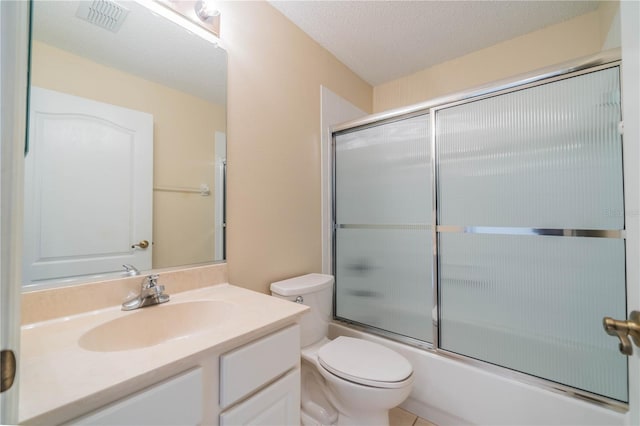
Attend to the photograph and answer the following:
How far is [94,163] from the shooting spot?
0.90 metres

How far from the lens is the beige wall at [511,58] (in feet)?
5.12

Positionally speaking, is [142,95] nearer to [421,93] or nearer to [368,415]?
[368,415]

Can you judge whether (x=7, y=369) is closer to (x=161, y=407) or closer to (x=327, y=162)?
(x=161, y=407)

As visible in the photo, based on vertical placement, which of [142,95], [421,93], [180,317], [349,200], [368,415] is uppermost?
[421,93]

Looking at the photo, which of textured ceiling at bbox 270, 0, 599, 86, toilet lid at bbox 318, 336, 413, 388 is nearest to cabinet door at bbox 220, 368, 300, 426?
toilet lid at bbox 318, 336, 413, 388

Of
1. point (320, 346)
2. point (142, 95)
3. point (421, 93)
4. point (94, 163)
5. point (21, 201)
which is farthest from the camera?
point (421, 93)

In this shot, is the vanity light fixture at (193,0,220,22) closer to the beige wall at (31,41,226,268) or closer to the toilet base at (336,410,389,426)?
the beige wall at (31,41,226,268)

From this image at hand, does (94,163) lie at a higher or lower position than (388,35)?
lower

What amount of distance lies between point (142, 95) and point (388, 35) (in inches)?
61.9

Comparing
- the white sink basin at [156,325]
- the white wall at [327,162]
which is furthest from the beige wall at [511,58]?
the white sink basin at [156,325]

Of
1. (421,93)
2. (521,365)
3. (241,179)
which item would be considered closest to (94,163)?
(241,179)

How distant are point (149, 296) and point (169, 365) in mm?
472

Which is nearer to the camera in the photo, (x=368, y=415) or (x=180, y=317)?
(x=180, y=317)

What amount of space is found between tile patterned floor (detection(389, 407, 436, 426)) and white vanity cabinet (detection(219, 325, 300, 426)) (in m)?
Answer: 0.89
